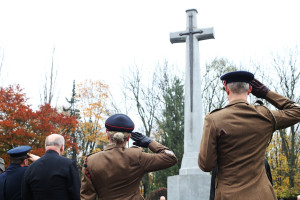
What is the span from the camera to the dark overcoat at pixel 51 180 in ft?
10.8

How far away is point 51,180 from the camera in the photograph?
3297mm

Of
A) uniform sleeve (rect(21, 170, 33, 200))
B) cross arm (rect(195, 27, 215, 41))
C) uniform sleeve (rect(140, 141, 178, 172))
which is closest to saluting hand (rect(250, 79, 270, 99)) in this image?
uniform sleeve (rect(140, 141, 178, 172))

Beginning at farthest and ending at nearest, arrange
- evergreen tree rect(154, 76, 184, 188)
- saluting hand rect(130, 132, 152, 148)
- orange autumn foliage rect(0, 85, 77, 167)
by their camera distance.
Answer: evergreen tree rect(154, 76, 184, 188)
orange autumn foliage rect(0, 85, 77, 167)
saluting hand rect(130, 132, 152, 148)

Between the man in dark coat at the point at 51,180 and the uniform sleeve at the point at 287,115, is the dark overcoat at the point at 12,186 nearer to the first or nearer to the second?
the man in dark coat at the point at 51,180

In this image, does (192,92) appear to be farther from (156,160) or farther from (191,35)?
(156,160)

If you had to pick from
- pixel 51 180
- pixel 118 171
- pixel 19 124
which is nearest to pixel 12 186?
pixel 51 180

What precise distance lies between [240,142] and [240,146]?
3 centimetres

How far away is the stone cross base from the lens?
8.70 meters

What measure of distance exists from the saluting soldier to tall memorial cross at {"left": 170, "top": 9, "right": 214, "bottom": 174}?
5883mm

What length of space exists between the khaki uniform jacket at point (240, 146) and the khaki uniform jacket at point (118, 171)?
480 mm

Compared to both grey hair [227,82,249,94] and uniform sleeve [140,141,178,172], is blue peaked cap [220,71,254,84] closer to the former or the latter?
grey hair [227,82,249,94]

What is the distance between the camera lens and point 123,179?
8.87 feet

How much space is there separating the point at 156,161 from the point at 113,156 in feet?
1.24

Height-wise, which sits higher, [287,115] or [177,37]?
[177,37]
